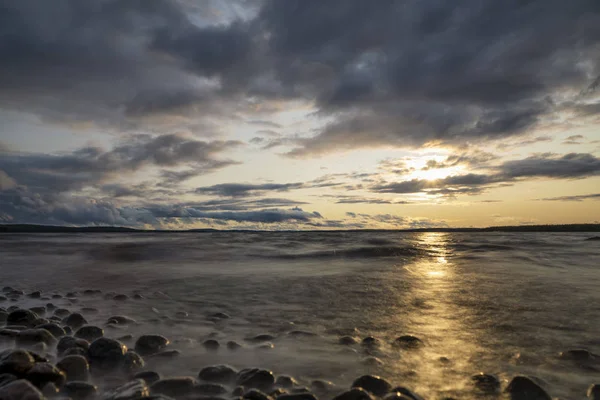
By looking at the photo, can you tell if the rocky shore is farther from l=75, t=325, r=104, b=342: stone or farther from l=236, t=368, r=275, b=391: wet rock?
l=75, t=325, r=104, b=342: stone

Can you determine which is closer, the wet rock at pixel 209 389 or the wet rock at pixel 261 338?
the wet rock at pixel 209 389

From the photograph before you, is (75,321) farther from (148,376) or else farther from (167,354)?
(148,376)

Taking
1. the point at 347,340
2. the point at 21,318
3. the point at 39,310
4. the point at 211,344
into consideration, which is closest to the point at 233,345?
the point at 211,344

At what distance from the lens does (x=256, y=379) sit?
2.45 m

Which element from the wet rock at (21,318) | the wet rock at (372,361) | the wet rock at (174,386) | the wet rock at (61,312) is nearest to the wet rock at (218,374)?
the wet rock at (174,386)

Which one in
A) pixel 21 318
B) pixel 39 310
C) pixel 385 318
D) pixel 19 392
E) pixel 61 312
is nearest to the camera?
pixel 19 392

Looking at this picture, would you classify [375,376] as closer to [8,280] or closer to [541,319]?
[541,319]

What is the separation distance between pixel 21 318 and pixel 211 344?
2.55 meters

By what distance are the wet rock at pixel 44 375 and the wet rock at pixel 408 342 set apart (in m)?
2.73

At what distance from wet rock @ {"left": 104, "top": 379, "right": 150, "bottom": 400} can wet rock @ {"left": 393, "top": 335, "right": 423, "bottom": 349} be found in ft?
7.23

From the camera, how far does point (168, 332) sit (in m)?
3.81

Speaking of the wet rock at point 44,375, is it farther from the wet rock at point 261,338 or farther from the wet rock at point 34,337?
the wet rock at point 261,338

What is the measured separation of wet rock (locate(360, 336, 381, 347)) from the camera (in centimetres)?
332

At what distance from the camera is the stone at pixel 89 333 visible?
3.57m
